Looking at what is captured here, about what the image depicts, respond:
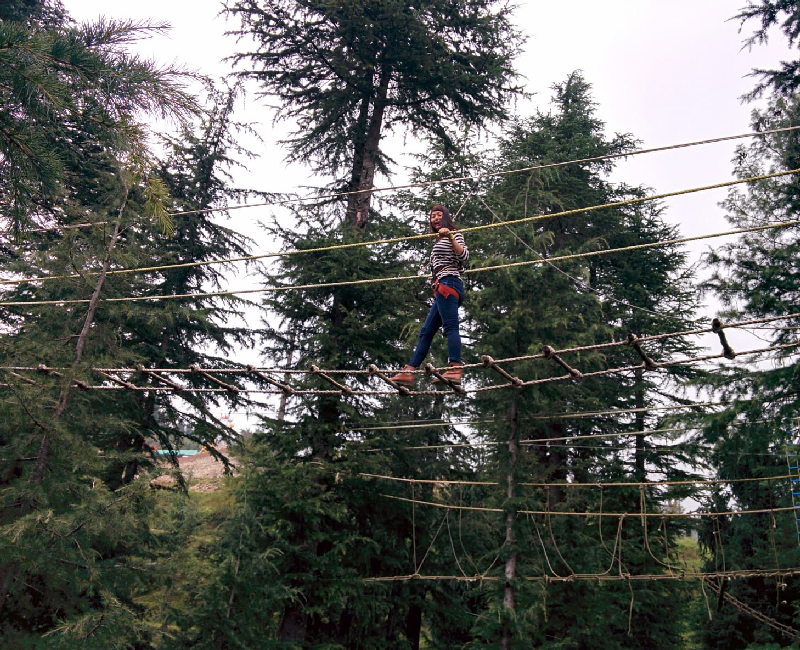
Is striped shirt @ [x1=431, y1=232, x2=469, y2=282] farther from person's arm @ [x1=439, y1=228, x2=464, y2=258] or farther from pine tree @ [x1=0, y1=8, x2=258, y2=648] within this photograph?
pine tree @ [x1=0, y1=8, x2=258, y2=648]

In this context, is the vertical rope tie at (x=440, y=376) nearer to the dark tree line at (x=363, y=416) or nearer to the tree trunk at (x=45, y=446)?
the dark tree line at (x=363, y=416)

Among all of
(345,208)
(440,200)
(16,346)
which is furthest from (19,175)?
(440,200)

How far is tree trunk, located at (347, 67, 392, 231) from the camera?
42.5ft

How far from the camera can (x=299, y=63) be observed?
1426cm

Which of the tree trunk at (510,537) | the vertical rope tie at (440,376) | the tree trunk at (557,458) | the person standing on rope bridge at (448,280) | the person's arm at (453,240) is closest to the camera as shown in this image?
the vertical rope tie at (440,376)

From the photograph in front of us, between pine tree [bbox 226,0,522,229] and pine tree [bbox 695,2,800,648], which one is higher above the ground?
pine tree [bbox 226,0,522,229]

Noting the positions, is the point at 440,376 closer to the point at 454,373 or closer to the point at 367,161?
the point at 454,373

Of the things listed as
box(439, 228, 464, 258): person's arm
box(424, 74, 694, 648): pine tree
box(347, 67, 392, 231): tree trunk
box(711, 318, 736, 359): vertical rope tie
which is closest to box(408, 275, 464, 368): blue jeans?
box(439, 228, 464, 258): person's arm

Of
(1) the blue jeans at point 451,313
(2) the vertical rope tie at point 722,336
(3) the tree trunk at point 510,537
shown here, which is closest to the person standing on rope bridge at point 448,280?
(1) the blue jeans at point 451,313

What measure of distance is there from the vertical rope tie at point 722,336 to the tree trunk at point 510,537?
541 centimetres

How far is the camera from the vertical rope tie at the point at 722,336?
477 cm

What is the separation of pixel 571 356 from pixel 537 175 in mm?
6135

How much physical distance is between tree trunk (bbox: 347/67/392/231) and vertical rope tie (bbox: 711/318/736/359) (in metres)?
8.33

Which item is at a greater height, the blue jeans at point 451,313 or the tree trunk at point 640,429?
the tree trunk at point 640,429
